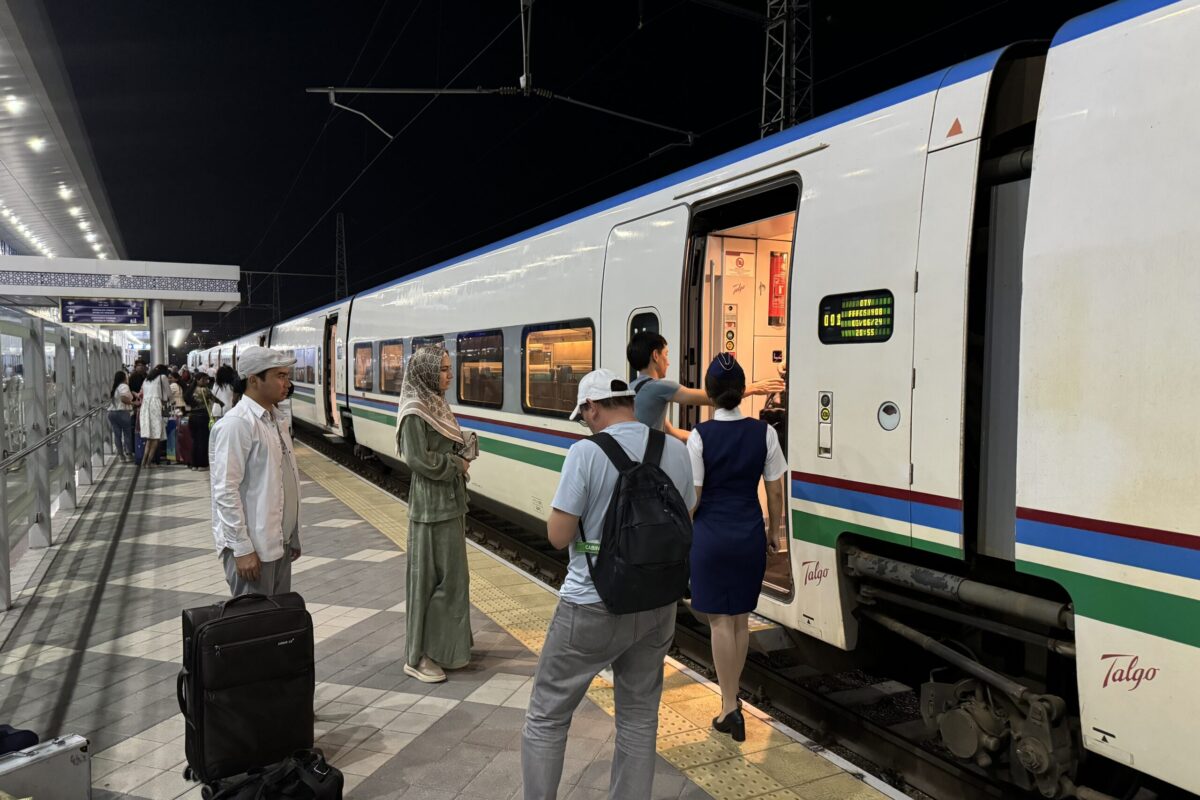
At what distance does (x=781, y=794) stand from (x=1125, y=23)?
9.79ft

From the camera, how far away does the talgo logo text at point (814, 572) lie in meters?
3.61

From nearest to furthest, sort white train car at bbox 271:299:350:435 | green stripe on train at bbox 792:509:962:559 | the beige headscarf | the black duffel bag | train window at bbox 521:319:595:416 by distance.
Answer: the black duffel bag < green stripe on train at bbox 792:509:962:559 < the beige headscarf < train window at bbox 521:319:595:416 < white train car at bbox 271:299:350:435

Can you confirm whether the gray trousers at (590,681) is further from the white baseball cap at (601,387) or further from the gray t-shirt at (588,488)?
the white baseball cap at (601,387)

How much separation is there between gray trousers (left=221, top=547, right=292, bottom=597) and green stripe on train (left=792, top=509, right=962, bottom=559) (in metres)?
2.46

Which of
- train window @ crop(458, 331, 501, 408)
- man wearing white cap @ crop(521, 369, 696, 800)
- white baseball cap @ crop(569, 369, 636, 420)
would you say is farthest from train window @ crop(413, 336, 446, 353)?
man wearing white cap @ crop(521, 369, 696, 800)

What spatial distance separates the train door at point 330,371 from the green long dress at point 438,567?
38.9 feet

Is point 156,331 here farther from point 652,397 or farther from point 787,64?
point 652,397

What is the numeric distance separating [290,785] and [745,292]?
3.75 metres

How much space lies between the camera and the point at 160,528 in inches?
338

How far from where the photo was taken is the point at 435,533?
431 cm

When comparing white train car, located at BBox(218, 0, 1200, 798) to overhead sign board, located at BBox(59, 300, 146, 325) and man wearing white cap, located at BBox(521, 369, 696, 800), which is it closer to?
man wearing white cap, located at BBox(521, 369, 696, 800)

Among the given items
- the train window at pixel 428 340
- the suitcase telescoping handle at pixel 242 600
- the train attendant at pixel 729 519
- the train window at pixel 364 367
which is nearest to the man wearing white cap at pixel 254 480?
the suitcase telescoping handle at pixel 242 600

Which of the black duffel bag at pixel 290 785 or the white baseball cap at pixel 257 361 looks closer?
the black duffel bag at pixel 290 785

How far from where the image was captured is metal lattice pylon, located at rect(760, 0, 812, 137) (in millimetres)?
9086
